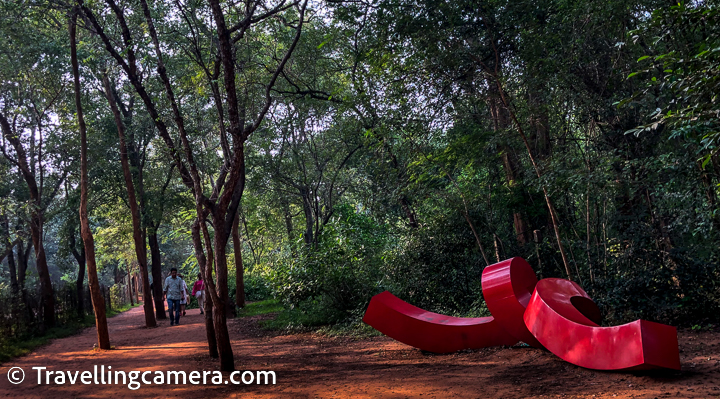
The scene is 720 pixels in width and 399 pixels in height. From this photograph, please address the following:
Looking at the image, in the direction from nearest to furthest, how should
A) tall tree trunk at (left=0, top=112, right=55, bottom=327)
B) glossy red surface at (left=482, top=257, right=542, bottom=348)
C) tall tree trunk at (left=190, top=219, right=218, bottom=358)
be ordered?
glossy red surface at (left=482, top=257, right=542, bottom=348)
tall tree trunk at (left=190, top=219, right=218, bottom=358)
tall tree trunk at (left=0, top=112, right=55, bottom=327)

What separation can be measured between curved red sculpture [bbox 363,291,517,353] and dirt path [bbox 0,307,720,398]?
0.53 ft

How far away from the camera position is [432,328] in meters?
7.11

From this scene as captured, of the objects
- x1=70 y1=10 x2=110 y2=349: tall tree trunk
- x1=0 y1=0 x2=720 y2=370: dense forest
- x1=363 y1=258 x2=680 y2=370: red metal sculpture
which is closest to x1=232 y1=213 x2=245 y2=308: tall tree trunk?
x1=0 y1=0 x2=720 y2=370: dense forest

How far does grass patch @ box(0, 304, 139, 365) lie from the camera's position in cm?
1030

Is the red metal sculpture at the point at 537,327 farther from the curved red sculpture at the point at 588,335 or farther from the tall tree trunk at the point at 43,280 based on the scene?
the tall tree trunk at the point at 43,280

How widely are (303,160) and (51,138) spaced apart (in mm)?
8440

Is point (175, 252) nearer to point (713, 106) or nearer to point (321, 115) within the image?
point (321, 115)

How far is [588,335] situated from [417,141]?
685 cm

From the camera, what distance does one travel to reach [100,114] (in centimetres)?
1656

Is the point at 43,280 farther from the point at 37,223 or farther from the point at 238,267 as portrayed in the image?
the point at 238,267

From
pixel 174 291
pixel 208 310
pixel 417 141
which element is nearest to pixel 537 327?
pixel 208 310

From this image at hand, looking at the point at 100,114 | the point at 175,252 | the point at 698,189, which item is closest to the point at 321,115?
the point at 100,114

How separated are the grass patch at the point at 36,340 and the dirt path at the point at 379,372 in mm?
572

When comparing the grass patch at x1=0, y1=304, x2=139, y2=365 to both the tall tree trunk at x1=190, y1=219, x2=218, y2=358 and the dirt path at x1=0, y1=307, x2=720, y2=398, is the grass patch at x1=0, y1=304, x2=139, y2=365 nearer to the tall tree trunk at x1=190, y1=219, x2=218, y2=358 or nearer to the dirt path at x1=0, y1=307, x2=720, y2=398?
the dirt path at x1=0, y1=307, x2=720, y2=398
